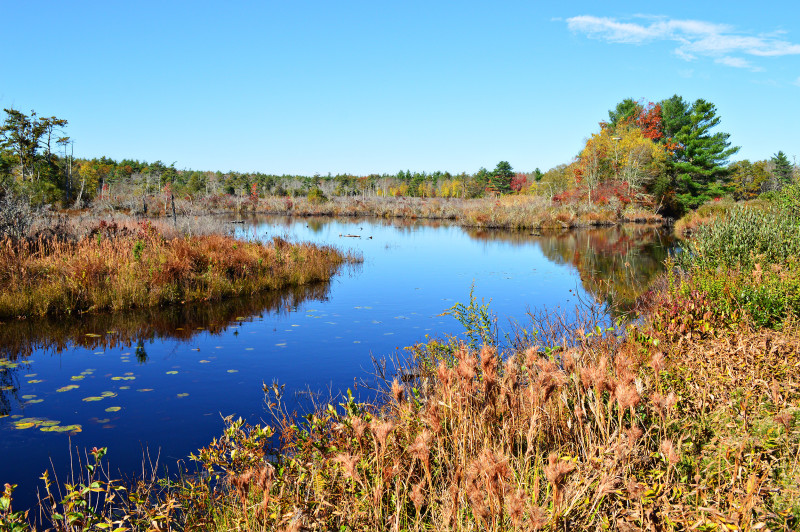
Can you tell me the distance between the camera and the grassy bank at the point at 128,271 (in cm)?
995

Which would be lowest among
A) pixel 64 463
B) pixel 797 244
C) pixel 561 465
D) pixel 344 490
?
pixel 64 463

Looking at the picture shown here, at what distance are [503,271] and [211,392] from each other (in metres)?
12.0

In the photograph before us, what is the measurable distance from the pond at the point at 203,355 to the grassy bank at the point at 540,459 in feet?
4.52

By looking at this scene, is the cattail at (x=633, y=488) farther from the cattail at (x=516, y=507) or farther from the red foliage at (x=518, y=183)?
the red foliage at (x=518, y=183)

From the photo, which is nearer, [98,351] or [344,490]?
[344,490]

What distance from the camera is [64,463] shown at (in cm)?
476

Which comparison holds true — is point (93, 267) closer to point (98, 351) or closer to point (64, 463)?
point (98, 351)

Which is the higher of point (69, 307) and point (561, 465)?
point (561, 465)

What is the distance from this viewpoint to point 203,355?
8.21m

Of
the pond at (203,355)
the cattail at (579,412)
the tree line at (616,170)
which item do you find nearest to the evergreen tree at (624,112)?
the tree line at (616,170)

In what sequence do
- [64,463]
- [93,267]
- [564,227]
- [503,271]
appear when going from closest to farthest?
[64,463] < [93,267] < [503,271] < [564,227]

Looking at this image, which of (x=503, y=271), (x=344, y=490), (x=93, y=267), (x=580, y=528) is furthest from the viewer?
(x=503, y=271)

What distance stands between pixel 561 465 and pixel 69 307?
1079 cm

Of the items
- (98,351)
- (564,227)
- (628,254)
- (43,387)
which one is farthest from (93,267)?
(564,227)
